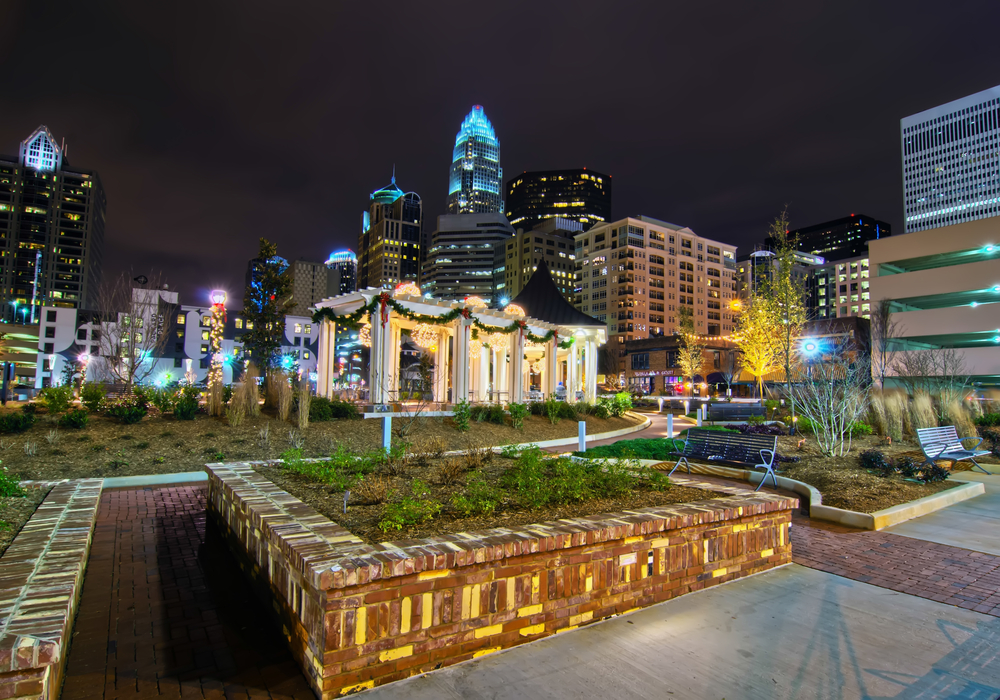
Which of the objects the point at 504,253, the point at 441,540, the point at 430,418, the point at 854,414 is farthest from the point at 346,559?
the point at 504,253

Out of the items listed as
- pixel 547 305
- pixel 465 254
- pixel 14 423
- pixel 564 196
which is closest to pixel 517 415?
pixel 14 423

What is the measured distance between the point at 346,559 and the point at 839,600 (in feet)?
12.1

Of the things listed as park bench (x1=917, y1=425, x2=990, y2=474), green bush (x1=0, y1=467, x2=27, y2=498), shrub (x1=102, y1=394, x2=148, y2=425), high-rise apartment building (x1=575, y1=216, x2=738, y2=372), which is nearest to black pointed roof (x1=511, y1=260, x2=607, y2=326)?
park bench (x1=917, y1=425, x2=990, y2=474)

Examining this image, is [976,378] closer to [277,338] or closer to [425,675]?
[277,338]

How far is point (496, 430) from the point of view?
49.7 ft

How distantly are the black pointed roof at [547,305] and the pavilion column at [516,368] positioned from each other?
4.24 meters

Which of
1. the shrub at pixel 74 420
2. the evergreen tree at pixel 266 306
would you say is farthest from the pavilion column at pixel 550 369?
the shrub at pixel 74 420

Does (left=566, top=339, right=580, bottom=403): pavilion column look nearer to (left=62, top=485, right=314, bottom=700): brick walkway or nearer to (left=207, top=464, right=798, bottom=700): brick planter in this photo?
(left=62, top=485, right=314, bottom=700): brick walkway

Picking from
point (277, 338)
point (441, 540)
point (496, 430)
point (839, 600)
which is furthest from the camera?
point (277, 338)

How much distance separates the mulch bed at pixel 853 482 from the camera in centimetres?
681

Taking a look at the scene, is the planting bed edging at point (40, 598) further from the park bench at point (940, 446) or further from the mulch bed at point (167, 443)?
the park bench at point (940, 446)

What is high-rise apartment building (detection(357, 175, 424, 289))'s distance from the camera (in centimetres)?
16162

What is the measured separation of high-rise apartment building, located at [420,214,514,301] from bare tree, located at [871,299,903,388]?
9676 centimetres

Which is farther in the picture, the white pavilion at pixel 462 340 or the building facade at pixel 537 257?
the building facade at pixel 537 257
